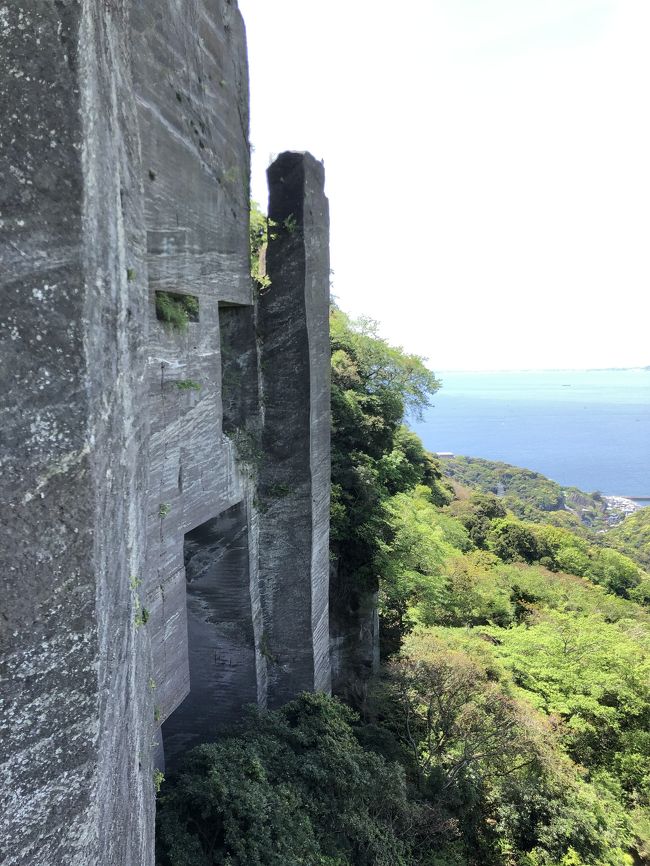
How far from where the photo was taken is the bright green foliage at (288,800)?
19.6 ft

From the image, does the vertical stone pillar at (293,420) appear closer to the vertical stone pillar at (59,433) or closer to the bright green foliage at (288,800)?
the bright green foliage at (288,800)

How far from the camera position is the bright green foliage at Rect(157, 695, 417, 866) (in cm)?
596

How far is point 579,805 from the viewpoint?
9703 mm

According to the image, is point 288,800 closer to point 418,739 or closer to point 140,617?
point 140,617

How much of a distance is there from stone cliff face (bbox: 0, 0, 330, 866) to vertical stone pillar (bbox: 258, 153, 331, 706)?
4.77 ft

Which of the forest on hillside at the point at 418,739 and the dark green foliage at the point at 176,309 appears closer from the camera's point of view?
the dark green foliage at the point at 176,309

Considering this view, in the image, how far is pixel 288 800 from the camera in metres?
6.62

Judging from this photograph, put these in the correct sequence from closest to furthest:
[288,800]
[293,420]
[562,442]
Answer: [288,800], [293,420], [562,442]

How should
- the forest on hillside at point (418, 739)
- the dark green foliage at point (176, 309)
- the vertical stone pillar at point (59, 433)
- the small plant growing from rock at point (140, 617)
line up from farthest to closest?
the forest on hillside at point (418, 739), the dark green foliage at point (176, 309), the small plant growing from rock at point (140, 617), the vertical stone pillar at point (59, 433)

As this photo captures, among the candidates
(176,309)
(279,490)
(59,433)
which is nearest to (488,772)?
(279,490)

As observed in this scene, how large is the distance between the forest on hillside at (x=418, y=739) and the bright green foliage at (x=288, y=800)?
0.02 metres

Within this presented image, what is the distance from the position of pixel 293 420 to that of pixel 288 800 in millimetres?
5460

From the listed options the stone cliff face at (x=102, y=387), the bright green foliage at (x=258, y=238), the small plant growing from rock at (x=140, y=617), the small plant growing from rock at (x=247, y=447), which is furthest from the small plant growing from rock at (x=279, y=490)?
the small plant growing from rock at (x=140, y=617)

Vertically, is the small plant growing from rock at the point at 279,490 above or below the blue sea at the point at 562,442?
above
